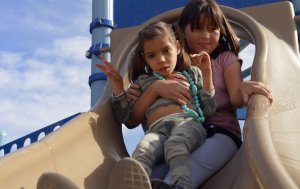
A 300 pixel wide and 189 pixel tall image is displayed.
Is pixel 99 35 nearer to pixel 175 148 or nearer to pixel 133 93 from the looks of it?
pixel 133 93

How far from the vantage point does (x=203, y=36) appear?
146 centimetres

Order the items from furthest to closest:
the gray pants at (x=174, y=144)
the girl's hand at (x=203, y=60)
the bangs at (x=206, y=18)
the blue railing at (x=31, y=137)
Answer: the blue railing at (x=31, y=137)
the bangs at (x=206, y=18)
the girl's hand at (x=203, y=60)
the gray pants at (x=174, y=144)

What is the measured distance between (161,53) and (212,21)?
0.24m

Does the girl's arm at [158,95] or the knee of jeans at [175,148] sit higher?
the girl's arm at [158,95]

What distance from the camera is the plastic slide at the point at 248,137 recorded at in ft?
3.10

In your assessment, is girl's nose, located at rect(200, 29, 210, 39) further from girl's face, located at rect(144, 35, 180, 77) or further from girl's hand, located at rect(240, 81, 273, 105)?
girl's hand, located at rect(240, 81, 273, 105)

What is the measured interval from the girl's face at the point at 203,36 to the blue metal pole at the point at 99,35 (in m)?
1.03

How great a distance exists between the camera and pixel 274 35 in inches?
60.2

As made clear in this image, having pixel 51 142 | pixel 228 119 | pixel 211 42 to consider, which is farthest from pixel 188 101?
pixel 51 142

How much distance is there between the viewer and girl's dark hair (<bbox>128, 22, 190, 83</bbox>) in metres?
1.31

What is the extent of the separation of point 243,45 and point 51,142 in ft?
5.72

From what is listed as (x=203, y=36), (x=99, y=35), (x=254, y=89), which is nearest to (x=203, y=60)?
(x=254, y=89)

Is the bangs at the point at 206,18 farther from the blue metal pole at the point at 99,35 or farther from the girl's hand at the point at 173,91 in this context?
the blue metal pole at the point at 99,35

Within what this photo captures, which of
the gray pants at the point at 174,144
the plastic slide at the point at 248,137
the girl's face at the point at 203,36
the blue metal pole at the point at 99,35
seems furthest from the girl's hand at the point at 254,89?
the blue metal pole at the point at 99,35
